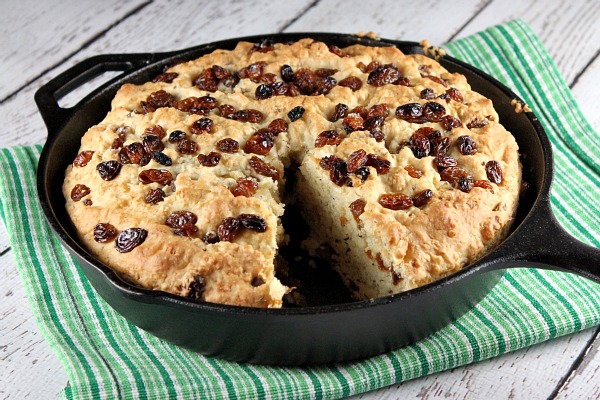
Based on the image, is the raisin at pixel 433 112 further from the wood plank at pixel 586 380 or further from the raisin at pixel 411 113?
the wood plank at pixel 586 380

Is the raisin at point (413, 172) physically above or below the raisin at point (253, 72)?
below

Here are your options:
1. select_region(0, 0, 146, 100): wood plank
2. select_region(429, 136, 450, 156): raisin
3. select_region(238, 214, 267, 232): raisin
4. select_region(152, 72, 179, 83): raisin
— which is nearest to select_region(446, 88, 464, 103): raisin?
select_region(429, 136, 450, 156): raisin

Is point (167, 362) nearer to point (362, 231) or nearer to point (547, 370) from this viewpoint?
point (362, 231)

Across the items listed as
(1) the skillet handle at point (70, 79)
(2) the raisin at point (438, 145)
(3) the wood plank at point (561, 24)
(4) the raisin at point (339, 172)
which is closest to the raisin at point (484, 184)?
(2) the raisin at point (438, 145)

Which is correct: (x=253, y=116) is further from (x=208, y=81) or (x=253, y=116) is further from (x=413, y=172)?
(x=413, y=172)

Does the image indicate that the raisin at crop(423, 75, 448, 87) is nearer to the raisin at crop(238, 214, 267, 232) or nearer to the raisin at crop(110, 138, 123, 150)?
the raisin at crop(238, 214, 267, 232)

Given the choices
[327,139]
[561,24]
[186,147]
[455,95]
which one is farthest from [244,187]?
[561,24]
